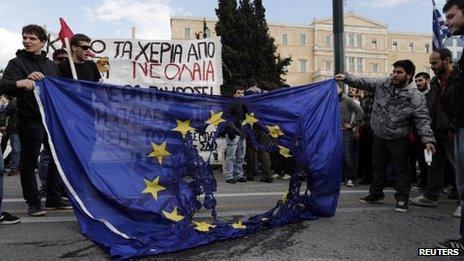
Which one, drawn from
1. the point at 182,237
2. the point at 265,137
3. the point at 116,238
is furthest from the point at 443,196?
the point at 116,238

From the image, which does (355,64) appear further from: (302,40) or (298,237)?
(298,237)

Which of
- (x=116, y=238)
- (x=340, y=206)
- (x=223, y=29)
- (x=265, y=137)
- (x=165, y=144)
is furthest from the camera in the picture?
(x=223, y=29)

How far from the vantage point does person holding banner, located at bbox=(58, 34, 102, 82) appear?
17.7 feet

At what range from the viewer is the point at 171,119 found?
441 centimetres

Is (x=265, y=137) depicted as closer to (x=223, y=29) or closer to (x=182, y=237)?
(x=182, y=237)

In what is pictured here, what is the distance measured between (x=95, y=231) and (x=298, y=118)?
239 cm

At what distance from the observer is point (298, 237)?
423 cm

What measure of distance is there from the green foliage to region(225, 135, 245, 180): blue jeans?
72.6ft

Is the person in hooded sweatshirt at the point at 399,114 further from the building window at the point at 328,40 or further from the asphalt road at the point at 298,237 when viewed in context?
the building window at the point at 328,40

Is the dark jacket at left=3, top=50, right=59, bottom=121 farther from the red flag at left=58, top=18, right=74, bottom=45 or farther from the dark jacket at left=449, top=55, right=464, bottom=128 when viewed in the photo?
the dark jacket at left=449, top=55, right=464, bottom=128

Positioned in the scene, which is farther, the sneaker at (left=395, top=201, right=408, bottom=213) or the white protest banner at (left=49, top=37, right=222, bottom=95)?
the white protest banner at (left=49, top=37, right=222, bottom=95)

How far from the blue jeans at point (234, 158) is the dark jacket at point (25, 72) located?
3762mm

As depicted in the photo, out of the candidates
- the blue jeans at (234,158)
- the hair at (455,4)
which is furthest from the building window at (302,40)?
the hair at (455,4)

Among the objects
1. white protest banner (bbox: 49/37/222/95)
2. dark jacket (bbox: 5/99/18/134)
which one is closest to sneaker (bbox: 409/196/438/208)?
white protest banner (bbox: 49/37/222/95)
